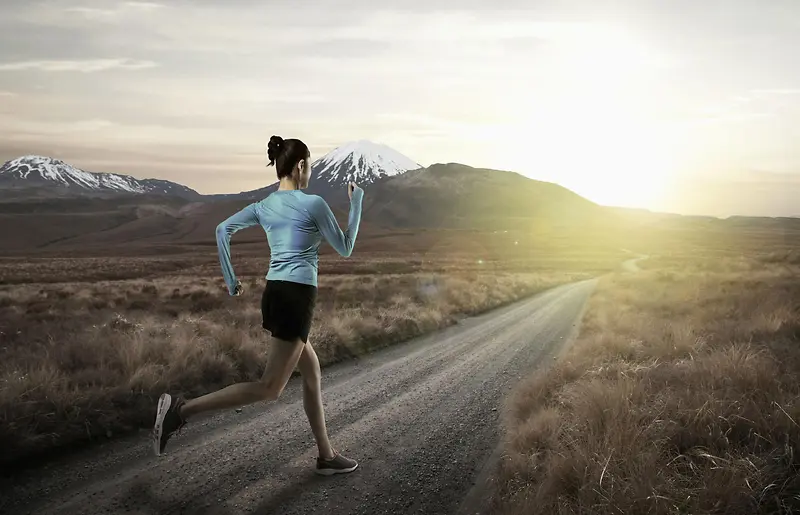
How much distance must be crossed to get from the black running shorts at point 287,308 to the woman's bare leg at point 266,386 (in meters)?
0.10

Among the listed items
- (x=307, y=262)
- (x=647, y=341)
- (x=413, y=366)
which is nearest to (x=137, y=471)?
(x=307, y=262)

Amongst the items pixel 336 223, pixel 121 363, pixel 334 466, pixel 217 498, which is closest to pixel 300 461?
pixel 334 466

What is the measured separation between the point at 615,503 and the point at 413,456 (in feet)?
6.52

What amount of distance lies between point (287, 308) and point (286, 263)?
33 cm

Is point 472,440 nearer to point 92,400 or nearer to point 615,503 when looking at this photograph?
point 615,503

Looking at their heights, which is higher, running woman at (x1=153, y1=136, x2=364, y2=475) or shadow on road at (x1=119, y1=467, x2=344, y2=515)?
running woman at (x1=153, y1=136, x2=364, y2=475)

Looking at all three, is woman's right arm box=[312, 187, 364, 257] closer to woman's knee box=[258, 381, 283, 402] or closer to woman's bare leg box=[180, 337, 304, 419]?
woman's bare leg box=[180, 337, 304, 419]

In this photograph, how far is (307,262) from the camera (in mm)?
3504

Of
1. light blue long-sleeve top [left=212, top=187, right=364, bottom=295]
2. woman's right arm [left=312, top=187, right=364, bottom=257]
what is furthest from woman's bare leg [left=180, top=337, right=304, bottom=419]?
woman's right arm [left=312, top=187, right=364, bottom=257]

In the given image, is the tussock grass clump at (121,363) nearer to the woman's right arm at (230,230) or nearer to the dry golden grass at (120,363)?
the dry golden grass at (120,363)

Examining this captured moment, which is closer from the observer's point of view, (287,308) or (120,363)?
(287,308)

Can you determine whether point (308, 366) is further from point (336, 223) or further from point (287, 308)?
point (336, 223)

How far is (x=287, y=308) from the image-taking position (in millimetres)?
3426

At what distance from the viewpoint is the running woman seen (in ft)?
11.3
